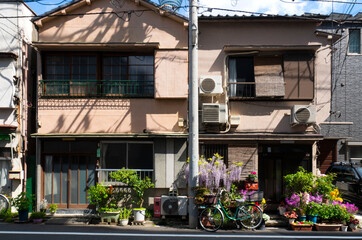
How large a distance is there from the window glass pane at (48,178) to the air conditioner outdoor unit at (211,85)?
281 inches

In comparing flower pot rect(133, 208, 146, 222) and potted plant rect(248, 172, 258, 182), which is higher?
potted plant rect(248, 172, 258, 182)

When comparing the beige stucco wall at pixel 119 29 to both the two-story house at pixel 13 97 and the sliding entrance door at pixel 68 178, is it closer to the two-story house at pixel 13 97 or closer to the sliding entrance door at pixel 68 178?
the two-story house at pixel 13 97

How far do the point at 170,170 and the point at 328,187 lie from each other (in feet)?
20.4

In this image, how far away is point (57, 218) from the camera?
1266 cm

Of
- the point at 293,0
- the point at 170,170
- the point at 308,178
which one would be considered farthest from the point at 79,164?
the point at 293,0

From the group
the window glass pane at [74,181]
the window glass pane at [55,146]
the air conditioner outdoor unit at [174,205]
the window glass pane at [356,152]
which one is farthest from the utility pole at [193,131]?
the window glass pane at [356,152]

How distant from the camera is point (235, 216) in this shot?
11375mm

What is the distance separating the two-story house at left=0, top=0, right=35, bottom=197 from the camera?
13.0 metres

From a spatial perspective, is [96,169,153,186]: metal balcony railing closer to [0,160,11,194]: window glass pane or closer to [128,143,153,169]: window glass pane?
[128,143,153,169]: window glass pane

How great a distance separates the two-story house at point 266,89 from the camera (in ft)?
44.4

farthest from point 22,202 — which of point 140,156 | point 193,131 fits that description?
point 193,131

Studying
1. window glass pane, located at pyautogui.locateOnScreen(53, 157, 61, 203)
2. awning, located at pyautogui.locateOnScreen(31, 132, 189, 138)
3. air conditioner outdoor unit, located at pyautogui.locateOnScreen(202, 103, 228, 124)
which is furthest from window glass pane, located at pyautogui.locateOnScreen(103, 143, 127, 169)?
air conditioner outdoor unit, located at pyautogui.locateOnScreen(202, 103, 228, 124)

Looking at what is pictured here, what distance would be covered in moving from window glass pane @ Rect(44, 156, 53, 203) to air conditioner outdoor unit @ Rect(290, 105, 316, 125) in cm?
1049

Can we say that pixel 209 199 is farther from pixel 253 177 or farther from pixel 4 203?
pixel 4 203
